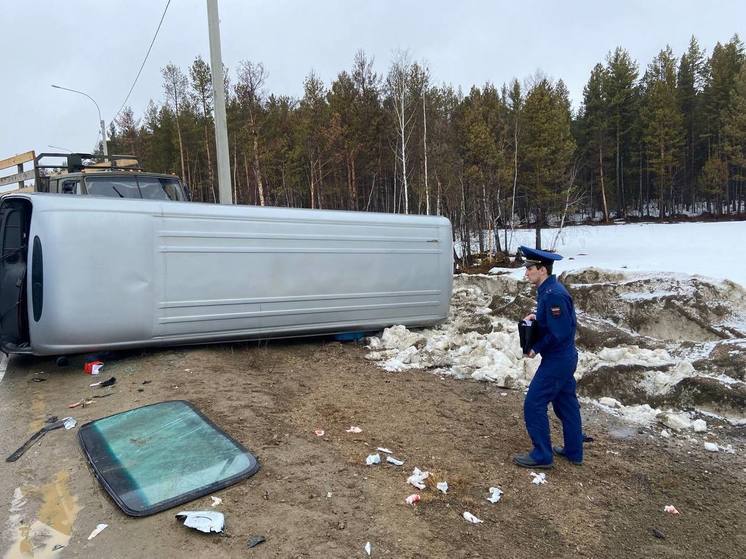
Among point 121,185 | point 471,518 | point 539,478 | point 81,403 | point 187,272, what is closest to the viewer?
point 471,518

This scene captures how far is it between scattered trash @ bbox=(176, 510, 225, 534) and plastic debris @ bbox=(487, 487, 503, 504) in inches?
69.9

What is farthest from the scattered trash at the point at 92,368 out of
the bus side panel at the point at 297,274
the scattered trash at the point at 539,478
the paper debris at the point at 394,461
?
the scattered trash at the point at 539,478

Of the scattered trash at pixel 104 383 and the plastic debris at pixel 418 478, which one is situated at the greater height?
the scattered trash at pixel 104 383

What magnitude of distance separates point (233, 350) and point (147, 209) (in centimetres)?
218

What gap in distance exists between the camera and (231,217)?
21.9ft

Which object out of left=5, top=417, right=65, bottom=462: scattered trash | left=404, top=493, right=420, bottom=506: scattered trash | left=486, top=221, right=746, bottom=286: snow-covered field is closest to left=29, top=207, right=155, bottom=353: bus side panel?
left=5, top=417, right=65, bottom=462: scattered trash

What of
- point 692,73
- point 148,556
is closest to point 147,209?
point 148,556

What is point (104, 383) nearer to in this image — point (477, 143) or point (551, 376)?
point (551, 376)

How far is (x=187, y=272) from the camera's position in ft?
20.7

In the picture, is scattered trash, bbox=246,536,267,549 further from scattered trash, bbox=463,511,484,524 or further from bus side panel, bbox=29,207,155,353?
bus side panel, bbox=29,207,155,353

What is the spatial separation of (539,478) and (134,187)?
752 cm

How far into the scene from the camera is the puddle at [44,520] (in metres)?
2.84

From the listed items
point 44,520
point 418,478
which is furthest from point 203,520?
point 418,478

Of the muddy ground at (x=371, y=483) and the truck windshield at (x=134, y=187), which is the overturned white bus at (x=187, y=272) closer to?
the muddy ground at (x=371, y=483)
